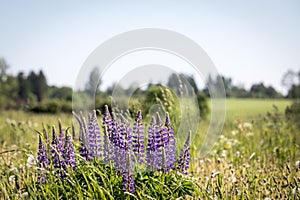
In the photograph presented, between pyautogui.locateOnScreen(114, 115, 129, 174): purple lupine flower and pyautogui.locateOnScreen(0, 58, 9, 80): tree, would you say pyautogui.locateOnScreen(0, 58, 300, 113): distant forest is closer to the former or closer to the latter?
pyautogui.locateOnScreen(0, 58, 9, 80): tree

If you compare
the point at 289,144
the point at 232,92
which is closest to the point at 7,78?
the point at 232,92

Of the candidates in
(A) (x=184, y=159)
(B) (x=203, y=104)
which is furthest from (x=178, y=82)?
(B) (x=203, y=104)

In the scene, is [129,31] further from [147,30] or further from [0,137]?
[0,137]

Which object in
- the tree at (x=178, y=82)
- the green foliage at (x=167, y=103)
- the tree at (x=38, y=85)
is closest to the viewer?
the tree at (x=178, y=82)

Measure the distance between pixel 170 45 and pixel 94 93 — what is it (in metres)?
1.06

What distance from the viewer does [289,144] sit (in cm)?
650

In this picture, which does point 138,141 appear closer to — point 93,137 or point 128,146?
point 128,146

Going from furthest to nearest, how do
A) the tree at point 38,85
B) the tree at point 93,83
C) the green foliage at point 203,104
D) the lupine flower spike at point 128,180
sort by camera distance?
1. the tree at point 38,85
2. the green foliage at point 203,104
3. the tree at point 93,83
4. the lupine flower spike at point 128,180

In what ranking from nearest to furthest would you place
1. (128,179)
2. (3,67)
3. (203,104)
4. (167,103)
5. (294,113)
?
(128,179)
(167,103)
(294,113)
(203,104)
(3,67)

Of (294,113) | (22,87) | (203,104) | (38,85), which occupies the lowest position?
(294,113)

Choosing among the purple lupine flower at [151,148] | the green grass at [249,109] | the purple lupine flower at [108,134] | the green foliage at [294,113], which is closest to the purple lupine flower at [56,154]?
the purple lupine flower at [108,134]

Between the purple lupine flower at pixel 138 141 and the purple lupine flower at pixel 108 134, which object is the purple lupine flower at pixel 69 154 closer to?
the purple lupine flower at pixel 108 134

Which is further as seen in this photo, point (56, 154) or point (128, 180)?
point (56, 154)

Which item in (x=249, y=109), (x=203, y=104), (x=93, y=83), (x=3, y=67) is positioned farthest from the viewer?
(x=3, y=67)
